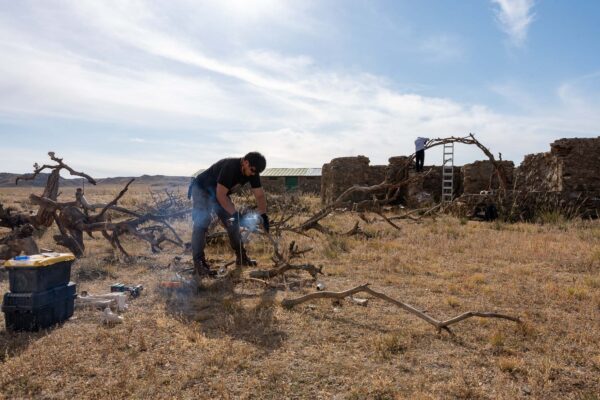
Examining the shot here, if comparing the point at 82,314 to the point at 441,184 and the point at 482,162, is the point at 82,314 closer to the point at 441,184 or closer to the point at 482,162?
the point at 482,162

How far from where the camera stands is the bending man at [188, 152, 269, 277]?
4.50 metres

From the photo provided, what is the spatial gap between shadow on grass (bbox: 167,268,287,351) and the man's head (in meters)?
1.18

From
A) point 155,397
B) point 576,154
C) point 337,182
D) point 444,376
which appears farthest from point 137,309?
point 337,182

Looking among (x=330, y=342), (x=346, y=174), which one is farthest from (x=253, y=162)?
(x=346, y=174)

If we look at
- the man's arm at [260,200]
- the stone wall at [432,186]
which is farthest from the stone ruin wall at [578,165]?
the man's arm at [260,200]

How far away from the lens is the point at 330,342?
3025 mm

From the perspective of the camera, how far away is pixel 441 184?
15.7m

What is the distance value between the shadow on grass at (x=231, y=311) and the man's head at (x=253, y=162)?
46.4 inches

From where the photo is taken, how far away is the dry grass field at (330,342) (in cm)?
240

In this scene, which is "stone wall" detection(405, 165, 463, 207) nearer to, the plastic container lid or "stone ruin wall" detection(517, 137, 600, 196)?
"stone ruin wall" detection(517, 137, 600, 196)

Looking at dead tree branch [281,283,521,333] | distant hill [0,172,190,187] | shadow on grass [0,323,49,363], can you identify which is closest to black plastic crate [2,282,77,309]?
shadow on grass [0,323,49,363]

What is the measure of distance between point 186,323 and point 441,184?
1376cm

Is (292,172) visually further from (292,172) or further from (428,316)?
(428,316)

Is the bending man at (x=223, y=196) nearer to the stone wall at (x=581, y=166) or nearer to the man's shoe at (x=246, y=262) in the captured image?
the man's shoe at (x=246, y=262)
